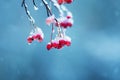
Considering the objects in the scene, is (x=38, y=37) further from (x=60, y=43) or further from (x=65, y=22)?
(x=65, y=22)

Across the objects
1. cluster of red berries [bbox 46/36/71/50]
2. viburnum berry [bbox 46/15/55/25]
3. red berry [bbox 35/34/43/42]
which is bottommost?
viburnum berry [bbox 46/15/55/25]

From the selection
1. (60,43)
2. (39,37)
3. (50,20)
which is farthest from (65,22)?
(39,37)

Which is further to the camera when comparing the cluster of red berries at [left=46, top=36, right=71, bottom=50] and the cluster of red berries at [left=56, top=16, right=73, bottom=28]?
the cluster of red berries at [left=46, top=36, right=71, bottom=50]

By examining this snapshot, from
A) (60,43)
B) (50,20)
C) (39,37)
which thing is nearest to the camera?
(50,20)

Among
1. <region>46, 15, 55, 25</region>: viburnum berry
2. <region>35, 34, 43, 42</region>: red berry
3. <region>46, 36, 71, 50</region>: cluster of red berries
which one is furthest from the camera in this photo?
<region>35, 34, 43, 42</region>: red berry

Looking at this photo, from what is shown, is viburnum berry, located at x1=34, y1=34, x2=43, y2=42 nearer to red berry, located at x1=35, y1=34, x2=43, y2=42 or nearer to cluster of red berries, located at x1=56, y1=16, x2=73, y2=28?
red berry, located at x1=35, y1=34, x2=43, y2=42

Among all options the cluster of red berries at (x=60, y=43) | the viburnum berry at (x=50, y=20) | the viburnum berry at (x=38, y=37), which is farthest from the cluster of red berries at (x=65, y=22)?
the viburnum berry at (x=38, y=37)

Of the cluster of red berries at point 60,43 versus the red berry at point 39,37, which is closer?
the cluster of red berries at point 60,43

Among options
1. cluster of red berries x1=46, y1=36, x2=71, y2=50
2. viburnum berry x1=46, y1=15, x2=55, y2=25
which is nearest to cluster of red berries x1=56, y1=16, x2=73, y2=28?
viburnum berry x1=46, y1=15, x2=55, y2=25

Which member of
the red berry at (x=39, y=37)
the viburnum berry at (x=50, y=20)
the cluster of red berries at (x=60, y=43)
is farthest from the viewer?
the red berry at (x=39, y=37)

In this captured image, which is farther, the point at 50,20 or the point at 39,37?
the point at 39,37

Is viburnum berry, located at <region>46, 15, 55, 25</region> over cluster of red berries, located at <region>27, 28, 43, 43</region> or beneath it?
beneath

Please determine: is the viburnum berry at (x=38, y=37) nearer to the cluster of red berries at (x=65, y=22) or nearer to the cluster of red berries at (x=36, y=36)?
the cluster of red berries at (x=36, y=36)
